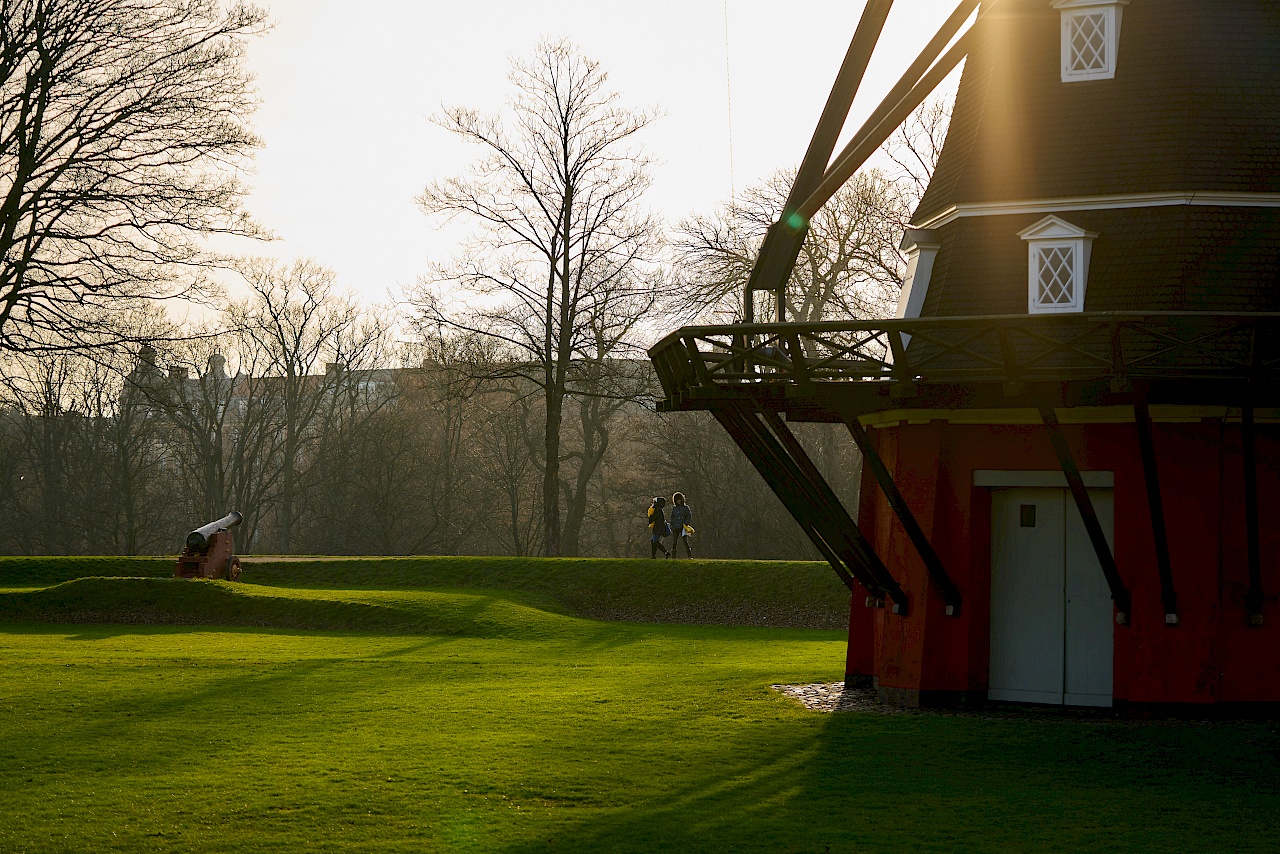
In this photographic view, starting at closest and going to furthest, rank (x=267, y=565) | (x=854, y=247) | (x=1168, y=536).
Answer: (x=1168, y=536), (x=267, y=565), (x=854, y=247)

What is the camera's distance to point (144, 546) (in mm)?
54094

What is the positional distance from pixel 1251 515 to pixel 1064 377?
8.74ft

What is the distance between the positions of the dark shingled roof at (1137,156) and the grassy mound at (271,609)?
37.3 ft

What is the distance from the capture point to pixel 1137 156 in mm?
14195

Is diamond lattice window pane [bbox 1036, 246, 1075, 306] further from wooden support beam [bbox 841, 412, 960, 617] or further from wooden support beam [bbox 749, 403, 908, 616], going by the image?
wooden support beam [bbox 749, 403, 908, 616]

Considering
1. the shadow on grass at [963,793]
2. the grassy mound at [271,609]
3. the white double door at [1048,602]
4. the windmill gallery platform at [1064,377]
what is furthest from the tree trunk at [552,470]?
the shadow on grass at [963,793]

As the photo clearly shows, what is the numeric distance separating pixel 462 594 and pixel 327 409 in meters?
33.4

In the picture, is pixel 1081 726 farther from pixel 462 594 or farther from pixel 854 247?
pixel 854 247

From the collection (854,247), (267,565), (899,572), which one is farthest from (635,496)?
(899,572)

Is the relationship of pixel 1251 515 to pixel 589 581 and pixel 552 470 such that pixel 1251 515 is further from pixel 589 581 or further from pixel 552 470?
pixel 552 470

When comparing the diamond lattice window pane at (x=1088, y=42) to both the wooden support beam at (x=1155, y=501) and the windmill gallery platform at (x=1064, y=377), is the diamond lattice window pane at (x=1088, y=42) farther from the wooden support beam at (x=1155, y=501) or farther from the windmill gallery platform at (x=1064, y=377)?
the wooden support beam at (x=1155, y=501)

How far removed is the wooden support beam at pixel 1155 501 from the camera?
1155cm

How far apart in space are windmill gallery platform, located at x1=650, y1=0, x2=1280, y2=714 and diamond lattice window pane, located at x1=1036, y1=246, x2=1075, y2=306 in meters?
0.02

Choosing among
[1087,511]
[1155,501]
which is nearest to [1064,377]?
[1087,511]
